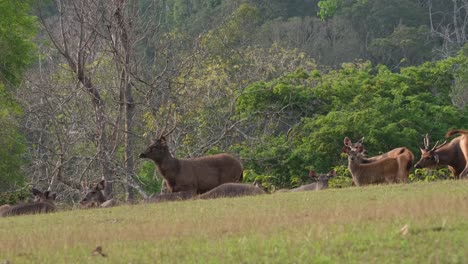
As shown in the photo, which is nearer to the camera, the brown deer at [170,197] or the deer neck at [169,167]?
the brown deer at [170,197]

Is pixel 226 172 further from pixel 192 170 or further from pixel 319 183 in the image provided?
pixel 319 183

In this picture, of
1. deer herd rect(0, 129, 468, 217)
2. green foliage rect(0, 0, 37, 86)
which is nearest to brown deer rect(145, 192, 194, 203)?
deer herd rect(0, 129, 468, 217)

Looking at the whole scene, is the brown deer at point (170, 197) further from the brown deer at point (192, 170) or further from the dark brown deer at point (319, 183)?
the dark brown deer at point (319, 183)

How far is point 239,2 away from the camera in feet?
222

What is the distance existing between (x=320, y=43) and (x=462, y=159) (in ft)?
145

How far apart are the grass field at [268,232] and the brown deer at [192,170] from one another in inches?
159

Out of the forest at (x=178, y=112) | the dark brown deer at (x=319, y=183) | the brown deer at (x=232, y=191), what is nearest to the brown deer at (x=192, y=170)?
the dark brown deer at (x=319, y=183)

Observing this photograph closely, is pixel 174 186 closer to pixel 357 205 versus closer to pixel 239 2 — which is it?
pixel 357 205

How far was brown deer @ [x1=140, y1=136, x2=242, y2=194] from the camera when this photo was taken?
18.8 meters

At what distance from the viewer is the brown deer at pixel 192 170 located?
742 inches

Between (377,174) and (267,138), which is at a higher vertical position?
(377,174)

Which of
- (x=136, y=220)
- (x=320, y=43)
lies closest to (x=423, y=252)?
(x=136, y=220)

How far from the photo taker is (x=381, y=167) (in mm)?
18156

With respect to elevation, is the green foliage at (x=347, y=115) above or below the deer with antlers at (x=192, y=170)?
below
